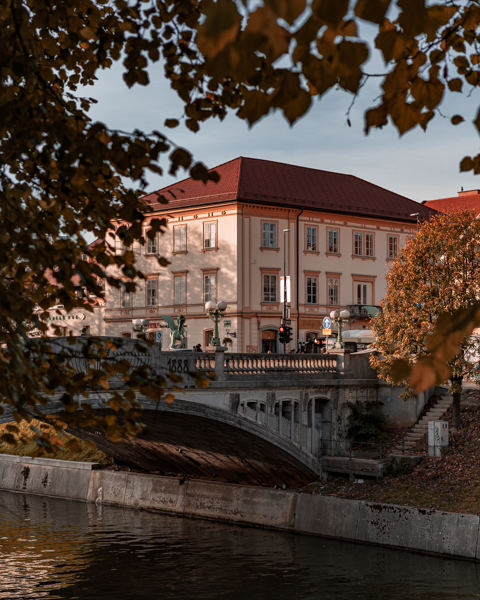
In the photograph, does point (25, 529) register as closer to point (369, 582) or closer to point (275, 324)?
point (369, 582)

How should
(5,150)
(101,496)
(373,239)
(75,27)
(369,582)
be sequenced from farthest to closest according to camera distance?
1. (373,239)
2. (101,496)
3. (369,582)
4. (75,27)
5. (5,150)

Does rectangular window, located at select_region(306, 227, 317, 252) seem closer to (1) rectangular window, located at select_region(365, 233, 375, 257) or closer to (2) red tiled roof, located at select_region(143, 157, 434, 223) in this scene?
(2) red tiled roof, located at select_region(143, 157, 434, 223)

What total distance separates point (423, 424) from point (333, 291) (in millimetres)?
26374

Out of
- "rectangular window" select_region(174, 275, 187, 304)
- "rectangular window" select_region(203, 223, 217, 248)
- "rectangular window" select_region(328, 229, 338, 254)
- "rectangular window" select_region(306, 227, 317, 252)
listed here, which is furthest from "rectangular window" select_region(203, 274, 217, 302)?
"rectangular window" select_region(328, 229, 338, 254)

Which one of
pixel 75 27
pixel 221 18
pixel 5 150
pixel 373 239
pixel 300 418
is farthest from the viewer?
pixel 373 239

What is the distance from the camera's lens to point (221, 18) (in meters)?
2.95

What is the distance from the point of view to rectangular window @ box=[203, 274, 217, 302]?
178 feet

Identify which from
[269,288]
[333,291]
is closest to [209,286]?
[269,288]

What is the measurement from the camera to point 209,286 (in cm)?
5466

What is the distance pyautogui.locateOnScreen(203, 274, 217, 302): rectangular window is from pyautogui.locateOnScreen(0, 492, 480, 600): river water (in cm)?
2515

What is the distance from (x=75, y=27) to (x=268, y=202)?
152ft

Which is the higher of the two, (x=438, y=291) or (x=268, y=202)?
(x=268, y=202)

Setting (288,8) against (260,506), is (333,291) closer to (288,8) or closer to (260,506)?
(260,506)

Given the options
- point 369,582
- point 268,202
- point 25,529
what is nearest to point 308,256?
point 268,202
